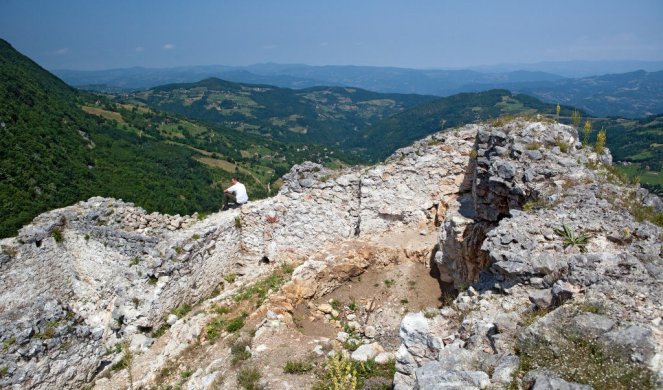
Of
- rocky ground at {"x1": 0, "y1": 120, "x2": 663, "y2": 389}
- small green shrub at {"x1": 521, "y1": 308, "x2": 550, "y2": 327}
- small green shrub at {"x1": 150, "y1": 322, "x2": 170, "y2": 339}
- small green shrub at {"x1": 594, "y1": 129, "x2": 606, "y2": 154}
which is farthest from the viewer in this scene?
small green shrub at {"x1": 150, "y1": 322, "x2": 170, "y2": 339}

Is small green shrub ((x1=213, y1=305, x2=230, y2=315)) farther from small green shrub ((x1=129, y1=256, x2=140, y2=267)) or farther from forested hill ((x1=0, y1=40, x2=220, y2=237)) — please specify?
forested hill ((x1=0, y1=40, x2=220, y2=237))

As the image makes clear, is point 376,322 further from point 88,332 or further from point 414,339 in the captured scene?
point 88,332

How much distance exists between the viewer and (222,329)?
9883mm

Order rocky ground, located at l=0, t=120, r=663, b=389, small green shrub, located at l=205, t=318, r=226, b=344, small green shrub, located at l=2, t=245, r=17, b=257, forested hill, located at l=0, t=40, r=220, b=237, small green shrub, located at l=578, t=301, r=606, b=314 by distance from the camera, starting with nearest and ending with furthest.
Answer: small green shrub, located at l=578, t=301, r=606, b=314 → rocky ground, located at l=0, t=120, r=663, b=389 → small green shrub, located at l=205, t=318, r=226, b=344 → small green shrub, located at l=2, t=245, r=17, b=257 → forested hill, located at l=0, t=40, r=220, b=237

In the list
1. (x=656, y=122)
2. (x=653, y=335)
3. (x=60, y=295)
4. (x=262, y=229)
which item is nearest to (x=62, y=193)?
(x=60, y=295)

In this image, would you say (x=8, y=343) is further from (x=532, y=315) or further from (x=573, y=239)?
(x=573, y=239)


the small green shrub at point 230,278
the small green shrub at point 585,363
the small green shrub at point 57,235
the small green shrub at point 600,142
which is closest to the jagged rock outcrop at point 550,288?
the small green shrub at point 585,363

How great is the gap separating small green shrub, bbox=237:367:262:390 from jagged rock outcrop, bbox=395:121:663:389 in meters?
2.66

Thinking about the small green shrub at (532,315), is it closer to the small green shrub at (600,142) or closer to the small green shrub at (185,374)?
the small green shrub at (600,142)

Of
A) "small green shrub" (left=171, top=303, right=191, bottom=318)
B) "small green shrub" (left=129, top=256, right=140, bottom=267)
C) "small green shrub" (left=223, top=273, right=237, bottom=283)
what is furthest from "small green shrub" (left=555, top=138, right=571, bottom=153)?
"small green shrub" (left=129, top=256, right=140, bottom=267)

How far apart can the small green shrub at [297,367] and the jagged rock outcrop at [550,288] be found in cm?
199

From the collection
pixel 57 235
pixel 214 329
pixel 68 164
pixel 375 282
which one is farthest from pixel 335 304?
pixel 68 164

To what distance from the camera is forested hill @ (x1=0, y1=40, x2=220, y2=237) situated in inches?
1470

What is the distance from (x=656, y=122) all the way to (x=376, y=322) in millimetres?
161994
